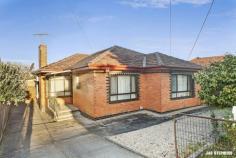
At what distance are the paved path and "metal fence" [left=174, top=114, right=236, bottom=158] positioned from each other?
6.47 feet

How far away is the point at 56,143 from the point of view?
9.31m

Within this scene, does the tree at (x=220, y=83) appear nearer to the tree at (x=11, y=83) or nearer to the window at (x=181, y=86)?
the tree at (x=11, y=83)

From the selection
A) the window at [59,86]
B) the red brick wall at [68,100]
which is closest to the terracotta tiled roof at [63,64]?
the window at [59,86]

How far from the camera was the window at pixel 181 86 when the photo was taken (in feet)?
50.4

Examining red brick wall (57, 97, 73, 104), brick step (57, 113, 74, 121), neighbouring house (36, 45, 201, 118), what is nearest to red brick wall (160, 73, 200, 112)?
neighbouring house (36, 45, 201, 118)

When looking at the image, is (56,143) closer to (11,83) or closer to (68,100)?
(11,83)

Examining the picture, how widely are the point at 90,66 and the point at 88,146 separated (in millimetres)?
5594

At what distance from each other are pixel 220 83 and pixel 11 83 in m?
7.67

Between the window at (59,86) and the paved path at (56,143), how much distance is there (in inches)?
191

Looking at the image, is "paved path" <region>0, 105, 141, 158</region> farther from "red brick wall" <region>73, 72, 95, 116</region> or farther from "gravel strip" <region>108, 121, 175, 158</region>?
"red brick wall" <region>73, 72, 95, 116</region>

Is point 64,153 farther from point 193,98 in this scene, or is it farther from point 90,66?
point 193,98

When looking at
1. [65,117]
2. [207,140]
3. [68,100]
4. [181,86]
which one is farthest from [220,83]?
[68,100]

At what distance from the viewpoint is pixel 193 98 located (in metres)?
16.9

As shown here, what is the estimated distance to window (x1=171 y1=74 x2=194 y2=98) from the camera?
15.4 meters
